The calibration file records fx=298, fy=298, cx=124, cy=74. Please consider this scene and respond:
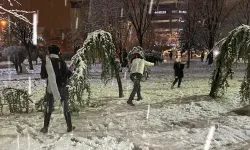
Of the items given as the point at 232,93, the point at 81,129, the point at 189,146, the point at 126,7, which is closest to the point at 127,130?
the point at 81,129

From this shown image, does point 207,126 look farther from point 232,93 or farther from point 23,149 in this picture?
point 232,93

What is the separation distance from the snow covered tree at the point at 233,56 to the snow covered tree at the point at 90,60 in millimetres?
3684

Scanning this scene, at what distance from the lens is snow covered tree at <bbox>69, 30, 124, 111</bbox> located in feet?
27.8

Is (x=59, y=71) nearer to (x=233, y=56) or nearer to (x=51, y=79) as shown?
(x=51, y=79)

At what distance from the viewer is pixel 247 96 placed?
371 inches

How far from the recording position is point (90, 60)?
9570 mm

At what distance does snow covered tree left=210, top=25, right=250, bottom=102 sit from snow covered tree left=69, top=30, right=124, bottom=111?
368 cm

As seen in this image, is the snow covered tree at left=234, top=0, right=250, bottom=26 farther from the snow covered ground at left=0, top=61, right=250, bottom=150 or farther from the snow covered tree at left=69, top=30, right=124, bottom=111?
the snow covered tree at left=69, top=30, right=124, bottom=111

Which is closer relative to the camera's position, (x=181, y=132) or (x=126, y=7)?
(x=181, y=132)

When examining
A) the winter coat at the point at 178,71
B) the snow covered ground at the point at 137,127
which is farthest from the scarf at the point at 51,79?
the winter coat at the point at 178,71

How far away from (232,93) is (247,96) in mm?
2997

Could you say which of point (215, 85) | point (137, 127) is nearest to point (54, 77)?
point (137, 127)

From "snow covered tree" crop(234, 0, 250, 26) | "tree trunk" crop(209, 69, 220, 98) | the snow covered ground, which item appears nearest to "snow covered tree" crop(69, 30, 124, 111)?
the snow covered ground

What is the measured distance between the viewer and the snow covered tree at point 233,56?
31.4 feet
